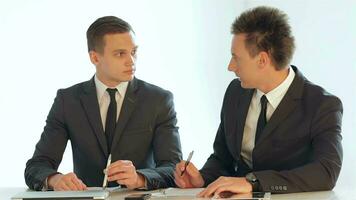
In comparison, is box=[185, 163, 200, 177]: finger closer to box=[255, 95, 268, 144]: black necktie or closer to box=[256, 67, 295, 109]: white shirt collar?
box=[255, 95, 268, 144]: black necktie

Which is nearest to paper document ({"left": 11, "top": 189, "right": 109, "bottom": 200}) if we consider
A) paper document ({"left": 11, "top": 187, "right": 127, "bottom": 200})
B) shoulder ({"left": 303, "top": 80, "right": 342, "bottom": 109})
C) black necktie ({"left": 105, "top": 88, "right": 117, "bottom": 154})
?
paper document ({"left": 11, "top": 187, "right": 127, "bottom": 200})

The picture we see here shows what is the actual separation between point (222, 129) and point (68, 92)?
750 mm

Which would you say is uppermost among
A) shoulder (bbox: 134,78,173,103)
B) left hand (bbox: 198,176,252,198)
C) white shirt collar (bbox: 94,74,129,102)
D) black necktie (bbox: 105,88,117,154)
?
white shirt collar (bbox: 94,74,129,102)

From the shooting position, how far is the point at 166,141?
126 inches

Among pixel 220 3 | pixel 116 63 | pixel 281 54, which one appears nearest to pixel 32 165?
pixel 116 63

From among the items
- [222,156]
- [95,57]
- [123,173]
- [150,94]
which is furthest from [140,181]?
[95,57]

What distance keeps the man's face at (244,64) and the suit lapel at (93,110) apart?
26.6 inches

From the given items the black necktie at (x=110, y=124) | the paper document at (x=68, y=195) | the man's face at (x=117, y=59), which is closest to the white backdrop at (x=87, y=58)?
the man's face at (x=117, y=59)

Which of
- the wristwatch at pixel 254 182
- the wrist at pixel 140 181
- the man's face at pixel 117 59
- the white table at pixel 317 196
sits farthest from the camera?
the man's face at pixel 117 59

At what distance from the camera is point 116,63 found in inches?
129

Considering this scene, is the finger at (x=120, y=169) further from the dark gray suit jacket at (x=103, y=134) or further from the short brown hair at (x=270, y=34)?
the short brown hair at (x=270, y=34)

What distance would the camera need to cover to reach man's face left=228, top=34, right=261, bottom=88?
2904 millimetres

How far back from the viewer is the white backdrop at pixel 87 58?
451 cm

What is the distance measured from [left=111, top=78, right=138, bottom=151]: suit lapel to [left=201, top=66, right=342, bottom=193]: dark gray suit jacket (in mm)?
424
